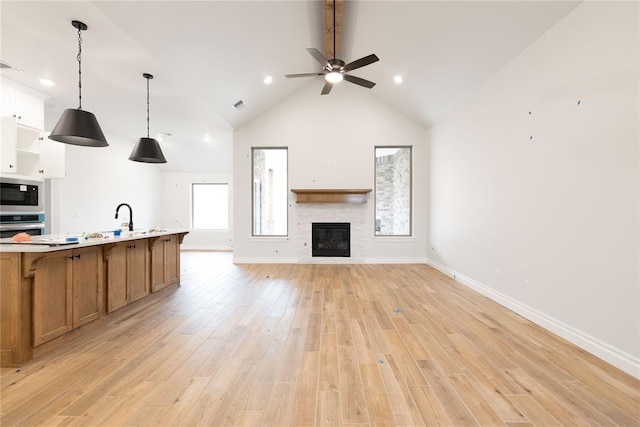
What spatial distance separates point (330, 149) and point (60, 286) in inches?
200

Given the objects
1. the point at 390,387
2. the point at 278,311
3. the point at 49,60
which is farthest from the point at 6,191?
the point at 390,387

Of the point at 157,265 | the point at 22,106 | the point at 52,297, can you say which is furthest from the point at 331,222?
the point at 22,106

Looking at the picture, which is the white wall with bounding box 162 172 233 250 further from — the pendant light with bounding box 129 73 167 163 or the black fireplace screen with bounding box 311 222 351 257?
the pendant light with bounding box 129 73 167 163

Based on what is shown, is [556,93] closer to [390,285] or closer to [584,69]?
[584,69]

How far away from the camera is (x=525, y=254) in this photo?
3107mm

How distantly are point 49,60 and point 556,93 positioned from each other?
6.01 metres

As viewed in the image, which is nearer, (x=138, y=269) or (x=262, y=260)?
(x=138, y=269)

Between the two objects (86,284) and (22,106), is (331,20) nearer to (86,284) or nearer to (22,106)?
(86,284)

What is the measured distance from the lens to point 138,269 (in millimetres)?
3375

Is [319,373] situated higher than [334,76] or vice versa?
[334,76]

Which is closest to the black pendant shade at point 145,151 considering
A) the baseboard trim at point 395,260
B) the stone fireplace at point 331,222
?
the stone fireplace at point 331,222

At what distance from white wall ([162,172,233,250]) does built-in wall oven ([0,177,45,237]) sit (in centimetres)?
430

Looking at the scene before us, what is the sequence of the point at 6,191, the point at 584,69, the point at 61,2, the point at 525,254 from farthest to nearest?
the point at 6,191 < the point at 525,254 < the point at 61,2 < the point at 584,69

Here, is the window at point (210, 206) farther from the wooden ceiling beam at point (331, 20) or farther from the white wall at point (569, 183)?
the white wall at point (569, 183)
